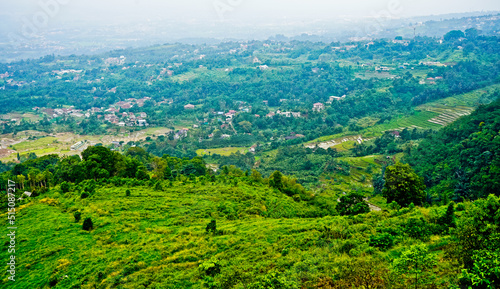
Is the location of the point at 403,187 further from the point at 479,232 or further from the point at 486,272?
the point at 486,272

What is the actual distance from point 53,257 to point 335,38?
11148cm

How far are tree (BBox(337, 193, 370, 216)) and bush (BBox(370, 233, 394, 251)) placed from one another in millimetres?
4251

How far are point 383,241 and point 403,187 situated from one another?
20.6ft

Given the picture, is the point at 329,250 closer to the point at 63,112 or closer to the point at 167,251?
the point at 167,251

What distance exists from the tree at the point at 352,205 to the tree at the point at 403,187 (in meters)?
1.79

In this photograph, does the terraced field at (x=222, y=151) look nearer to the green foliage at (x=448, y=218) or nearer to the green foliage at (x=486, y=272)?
the green foliage at (x=448, y=218)

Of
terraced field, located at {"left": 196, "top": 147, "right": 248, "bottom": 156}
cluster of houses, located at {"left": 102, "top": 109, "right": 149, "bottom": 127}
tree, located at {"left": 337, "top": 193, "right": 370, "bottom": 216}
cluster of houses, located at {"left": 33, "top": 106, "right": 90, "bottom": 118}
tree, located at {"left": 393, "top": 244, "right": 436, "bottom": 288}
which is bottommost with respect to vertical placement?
terraced field, located at {"left": 196, "top": 147, "right": 248, "bottom": 156}

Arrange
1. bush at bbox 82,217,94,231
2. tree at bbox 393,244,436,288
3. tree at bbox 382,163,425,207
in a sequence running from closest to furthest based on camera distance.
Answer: tree at bbox 393,244,436,288, bush at bbox 82,217,94,231, tree at bbox 382,163,425,207

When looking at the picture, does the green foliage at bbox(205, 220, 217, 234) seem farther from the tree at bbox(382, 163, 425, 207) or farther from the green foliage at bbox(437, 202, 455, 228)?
the tree at bbox(382, 163, 425, 207)

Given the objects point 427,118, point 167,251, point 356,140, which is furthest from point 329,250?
point 427,118

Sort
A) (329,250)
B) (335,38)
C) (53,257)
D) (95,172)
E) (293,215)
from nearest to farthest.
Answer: (329,250) < (53,257) < (293,215) < (95,172) < (335,38)

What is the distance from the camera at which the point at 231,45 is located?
98.7m

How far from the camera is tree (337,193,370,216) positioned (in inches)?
524

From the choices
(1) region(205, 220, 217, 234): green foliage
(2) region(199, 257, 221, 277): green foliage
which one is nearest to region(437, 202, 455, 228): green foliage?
(2) region(199, 257, 221, 277): green foliage
